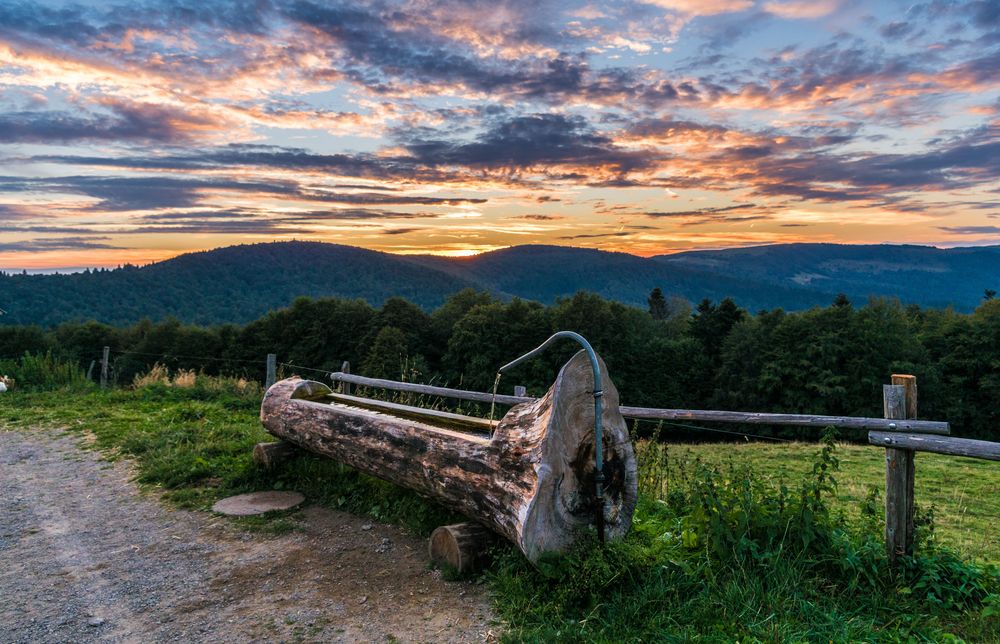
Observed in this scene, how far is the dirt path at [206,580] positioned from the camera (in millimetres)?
3574

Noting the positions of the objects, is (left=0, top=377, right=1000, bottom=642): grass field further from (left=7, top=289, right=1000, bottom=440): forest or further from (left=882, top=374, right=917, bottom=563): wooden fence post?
(left=7, top=289, right=1000, bottom=440): forest

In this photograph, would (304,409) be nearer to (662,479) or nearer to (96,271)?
(662,479)

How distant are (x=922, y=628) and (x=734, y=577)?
98 cm

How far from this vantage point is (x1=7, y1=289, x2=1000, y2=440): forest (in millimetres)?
32875

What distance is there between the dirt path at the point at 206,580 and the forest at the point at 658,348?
984 inches

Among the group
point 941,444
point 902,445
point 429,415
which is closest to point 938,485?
point 902,445

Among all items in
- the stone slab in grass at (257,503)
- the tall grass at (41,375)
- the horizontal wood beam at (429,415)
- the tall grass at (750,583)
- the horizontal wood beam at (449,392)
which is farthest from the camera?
the tall grass at (41,375)

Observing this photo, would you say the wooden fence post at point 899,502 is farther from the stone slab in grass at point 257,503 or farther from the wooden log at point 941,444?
the stone slab in grass at point 257,503

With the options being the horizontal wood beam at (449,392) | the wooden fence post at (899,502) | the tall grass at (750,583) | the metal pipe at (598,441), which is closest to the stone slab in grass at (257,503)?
the horizontal wood beam at (449,392)

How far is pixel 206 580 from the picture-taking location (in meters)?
4.30

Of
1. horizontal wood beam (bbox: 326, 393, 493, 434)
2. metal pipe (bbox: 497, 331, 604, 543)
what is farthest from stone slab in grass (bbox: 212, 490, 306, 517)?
metal pipe (bbox: 497, 331, 604, 543)

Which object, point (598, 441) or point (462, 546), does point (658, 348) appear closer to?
point (462, 546)

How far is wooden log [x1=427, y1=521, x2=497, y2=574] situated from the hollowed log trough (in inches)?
5.4

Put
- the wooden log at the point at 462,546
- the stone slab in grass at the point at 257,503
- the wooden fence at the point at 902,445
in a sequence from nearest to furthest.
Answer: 1. the wooden fence at the point at 902,445
2. the wooden log at the point at 462,546
3. the stone slab in grass at the point at 257,503
